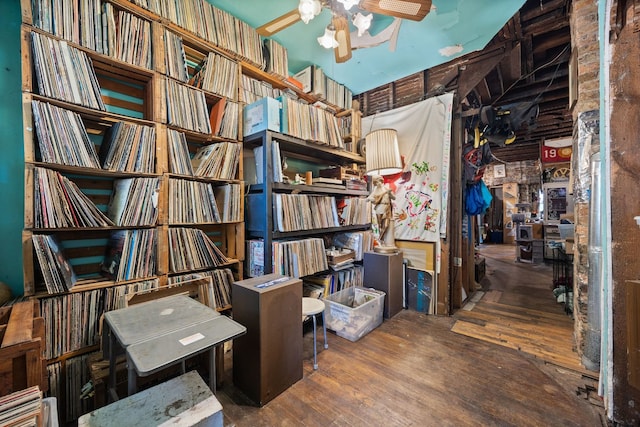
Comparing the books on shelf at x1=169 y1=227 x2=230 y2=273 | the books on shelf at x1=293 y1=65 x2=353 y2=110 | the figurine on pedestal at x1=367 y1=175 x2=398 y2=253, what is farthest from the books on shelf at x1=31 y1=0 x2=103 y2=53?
the figurine on pedestal at x1=367 y1=175 x2=398 y2=253

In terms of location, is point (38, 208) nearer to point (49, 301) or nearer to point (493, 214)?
point (49, 301)

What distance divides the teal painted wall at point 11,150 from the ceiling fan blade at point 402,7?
1.95 m

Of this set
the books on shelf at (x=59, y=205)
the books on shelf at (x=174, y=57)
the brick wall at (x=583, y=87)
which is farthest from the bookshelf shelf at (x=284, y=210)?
the brick wall at (x=583, y=87)

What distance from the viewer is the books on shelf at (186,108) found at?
1.64 m

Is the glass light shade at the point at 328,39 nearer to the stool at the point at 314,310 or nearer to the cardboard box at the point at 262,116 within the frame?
the cardboard box at the point at 262,116

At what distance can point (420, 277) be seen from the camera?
279 centimetres

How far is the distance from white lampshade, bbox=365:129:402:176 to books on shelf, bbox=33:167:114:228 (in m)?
2.23

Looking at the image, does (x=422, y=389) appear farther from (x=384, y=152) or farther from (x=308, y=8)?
(x=308, y=8)

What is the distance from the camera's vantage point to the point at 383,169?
2.59 meters

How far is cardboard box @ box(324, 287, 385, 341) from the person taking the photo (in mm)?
2117

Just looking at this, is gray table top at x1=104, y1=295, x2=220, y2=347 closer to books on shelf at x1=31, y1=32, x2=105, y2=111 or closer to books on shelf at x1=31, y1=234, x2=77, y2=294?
books on shelf at x1=31, y1=234, x2=77, y2=294

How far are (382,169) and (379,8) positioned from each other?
1.41 m

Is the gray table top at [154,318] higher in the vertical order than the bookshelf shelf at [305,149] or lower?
lower

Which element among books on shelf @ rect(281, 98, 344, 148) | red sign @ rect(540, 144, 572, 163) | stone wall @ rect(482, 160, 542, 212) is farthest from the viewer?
stone wall @ rect(482, 160, 542, 212)
